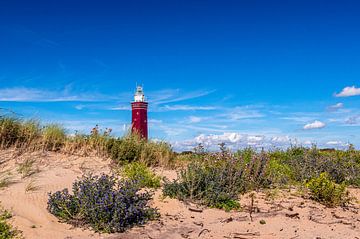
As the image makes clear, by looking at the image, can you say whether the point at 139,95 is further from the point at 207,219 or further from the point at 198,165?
the point at 207,219

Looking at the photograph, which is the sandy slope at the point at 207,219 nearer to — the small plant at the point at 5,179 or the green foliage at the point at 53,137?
the small plant at the point at 5,179

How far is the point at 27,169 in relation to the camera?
346 inches

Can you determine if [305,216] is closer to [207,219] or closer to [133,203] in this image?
[207,219]

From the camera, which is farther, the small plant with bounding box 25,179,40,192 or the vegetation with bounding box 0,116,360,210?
the vegetation with bounding box 0,116,360,210

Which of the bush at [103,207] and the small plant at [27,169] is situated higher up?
the small plant at [27,169]

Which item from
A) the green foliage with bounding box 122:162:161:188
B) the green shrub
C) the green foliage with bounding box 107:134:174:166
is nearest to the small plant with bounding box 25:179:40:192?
the green foliage with bounding box 122:162:161:188

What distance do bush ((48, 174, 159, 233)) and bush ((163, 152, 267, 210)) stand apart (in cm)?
129

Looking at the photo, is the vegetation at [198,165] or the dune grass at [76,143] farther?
the dune grass at [76,143]

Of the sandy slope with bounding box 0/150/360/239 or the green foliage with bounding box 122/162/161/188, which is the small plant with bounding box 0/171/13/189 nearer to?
the sandy slope with bounding box 0/150/360/239

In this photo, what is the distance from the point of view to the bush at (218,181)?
7.95 m

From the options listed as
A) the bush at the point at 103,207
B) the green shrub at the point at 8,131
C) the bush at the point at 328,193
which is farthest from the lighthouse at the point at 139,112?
the bush at the point at 103,207

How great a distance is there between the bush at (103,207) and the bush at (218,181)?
1.29m

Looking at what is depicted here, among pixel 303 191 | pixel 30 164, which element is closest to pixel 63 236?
pixel 30 164

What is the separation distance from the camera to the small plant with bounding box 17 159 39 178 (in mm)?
8587
